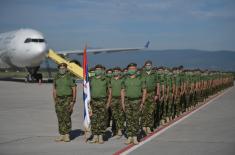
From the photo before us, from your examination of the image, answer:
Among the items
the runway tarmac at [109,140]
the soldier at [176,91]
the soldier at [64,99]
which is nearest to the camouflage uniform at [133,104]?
the runway tarmac at [109,140]

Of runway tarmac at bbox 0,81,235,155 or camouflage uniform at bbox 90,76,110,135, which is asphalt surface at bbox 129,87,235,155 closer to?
runway tarmac at bbox 0,81,235,155

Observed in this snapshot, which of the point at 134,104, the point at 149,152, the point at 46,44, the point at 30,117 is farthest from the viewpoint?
the point at 46,44

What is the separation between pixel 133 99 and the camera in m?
9.46

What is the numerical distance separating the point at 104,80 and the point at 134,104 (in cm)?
92

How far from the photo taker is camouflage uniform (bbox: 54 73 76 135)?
9.82m

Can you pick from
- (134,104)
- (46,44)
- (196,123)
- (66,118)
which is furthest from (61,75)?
(46,44)

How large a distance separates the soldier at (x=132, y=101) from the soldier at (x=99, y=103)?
0.49 meters

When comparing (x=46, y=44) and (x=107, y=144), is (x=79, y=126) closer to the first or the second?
(x=107, y=144)

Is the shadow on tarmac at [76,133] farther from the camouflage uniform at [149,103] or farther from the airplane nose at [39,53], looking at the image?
the airplane nose at [39,53]

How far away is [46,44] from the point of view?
35781 mm

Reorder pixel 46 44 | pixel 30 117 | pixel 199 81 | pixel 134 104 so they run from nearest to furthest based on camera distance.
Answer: pixel 134 104 < pixel 30 117 < pixel 199 81 < pixel 46 44

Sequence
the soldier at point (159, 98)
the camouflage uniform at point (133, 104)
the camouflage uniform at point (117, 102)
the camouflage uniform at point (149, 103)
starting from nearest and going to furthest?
the camouflage uniform at point (133, 104)
the camouflage uniform at point (117, 102)
the camouflage uniform at point (149, 103)
the soldier at point (159, 98)

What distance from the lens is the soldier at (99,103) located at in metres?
9.73

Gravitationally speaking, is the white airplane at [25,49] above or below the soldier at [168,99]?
above
